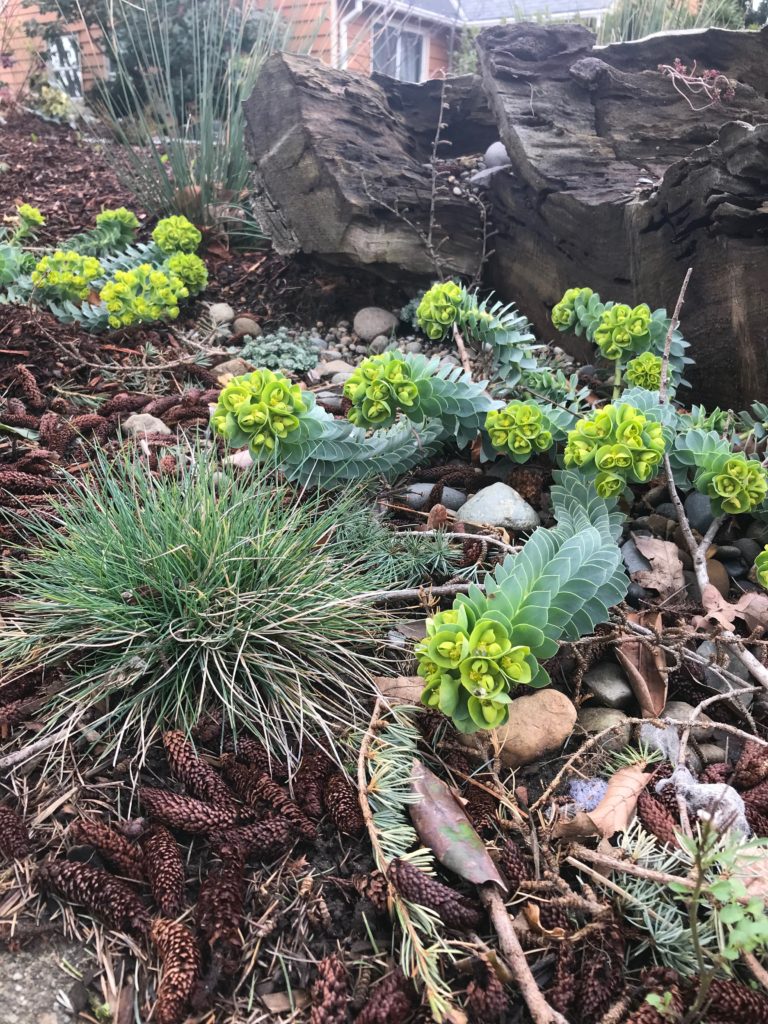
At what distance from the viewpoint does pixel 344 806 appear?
1396mm

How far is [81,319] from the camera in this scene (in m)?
3.55

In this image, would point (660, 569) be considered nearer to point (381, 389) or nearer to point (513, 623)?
point (513, 623)

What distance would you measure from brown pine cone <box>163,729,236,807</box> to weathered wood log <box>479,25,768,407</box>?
2.22m

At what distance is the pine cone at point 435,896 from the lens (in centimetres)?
121

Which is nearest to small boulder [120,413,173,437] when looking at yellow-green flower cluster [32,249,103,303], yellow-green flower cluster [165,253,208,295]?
yellow-green flower cluster [32,249,103,303]

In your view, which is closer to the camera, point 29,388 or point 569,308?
point 569,308

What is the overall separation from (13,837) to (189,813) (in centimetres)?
30

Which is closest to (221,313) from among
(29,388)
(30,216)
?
(29,388)

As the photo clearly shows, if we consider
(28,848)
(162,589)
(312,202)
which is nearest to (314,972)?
(28,848)

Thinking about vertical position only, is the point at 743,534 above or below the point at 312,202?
below

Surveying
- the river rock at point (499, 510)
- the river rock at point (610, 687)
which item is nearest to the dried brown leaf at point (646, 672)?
the river rock at point (610, 687)

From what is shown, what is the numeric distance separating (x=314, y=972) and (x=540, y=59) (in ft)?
13.1

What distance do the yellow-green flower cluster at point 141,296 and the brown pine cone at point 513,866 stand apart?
9.56 feet

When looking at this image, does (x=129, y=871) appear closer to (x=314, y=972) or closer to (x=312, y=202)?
(x=314, y=972)
